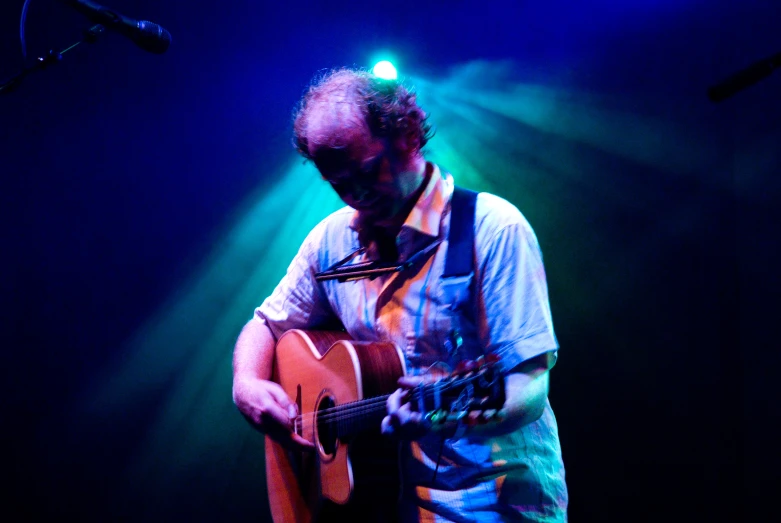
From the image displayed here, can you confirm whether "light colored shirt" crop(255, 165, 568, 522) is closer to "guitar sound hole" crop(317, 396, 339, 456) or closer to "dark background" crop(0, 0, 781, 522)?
"guitar sound hole" crop(317, 396, 339, 456)

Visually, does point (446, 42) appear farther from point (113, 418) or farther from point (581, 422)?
point (113, 418)

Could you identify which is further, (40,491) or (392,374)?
(40,491)

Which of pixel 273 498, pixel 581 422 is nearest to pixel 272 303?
pixel 273 498

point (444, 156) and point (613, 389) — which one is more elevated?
point (444, 156)

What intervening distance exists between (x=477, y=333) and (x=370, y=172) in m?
0.61

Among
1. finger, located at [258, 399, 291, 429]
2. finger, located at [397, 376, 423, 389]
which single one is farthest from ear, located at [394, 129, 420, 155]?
finger, located at [258, 399, 291, 429]

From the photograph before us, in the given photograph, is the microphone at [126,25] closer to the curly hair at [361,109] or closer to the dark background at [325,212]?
the curly hair at [361,109]

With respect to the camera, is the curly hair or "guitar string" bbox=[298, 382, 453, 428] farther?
the curly hair

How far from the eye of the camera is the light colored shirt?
1.62 meters

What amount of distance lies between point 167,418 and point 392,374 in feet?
5.99

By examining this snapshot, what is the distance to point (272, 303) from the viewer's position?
8.02 feet

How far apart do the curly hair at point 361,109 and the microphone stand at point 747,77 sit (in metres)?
0.92

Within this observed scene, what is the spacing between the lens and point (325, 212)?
10.3 feet

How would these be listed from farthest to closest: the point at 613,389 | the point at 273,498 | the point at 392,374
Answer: the point at 613,389 < the point at 273,498 < the point at 392,374
